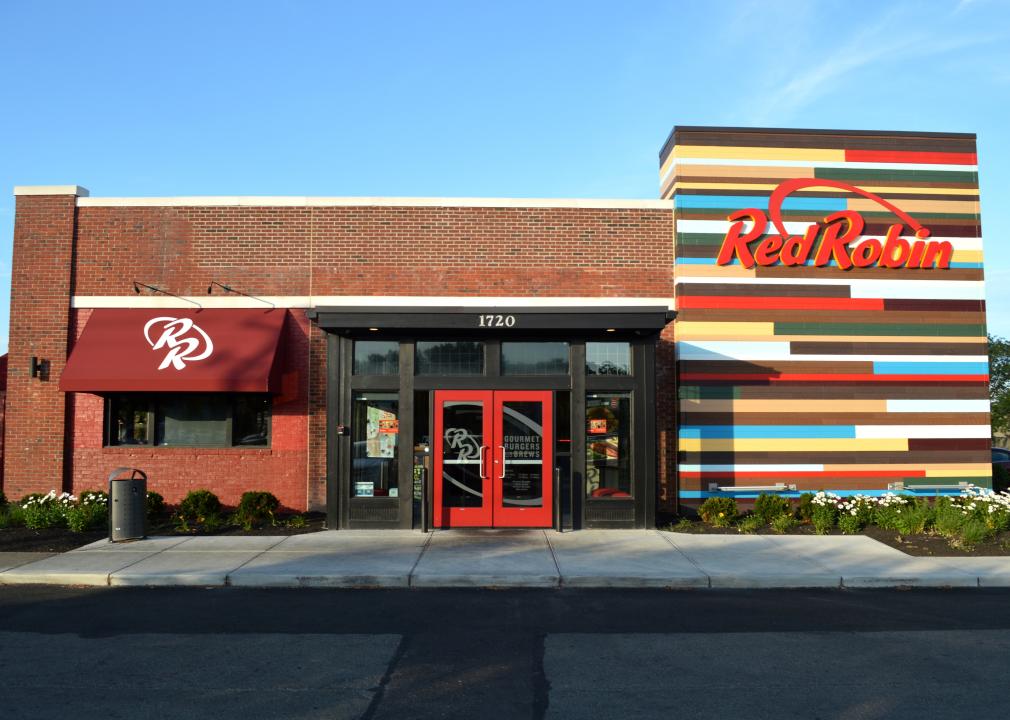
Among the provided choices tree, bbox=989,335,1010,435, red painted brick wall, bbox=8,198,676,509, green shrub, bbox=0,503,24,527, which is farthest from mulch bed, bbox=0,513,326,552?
tree, bbox=989,335,1010,435

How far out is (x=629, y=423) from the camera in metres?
13.5

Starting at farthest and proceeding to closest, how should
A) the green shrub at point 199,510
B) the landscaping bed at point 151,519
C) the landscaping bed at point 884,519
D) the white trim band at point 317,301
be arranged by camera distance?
the white trim band at point 317,301 < the green shrub at point 199,510 < the landscaping bed at point 151,519 < the landscaping bed at point 884,519

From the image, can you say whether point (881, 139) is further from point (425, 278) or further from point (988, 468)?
point (425, 278)

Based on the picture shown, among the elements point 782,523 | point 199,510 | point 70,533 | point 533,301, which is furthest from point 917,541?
point 70,533

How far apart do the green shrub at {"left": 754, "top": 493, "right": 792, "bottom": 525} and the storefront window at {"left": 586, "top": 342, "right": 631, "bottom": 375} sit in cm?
325

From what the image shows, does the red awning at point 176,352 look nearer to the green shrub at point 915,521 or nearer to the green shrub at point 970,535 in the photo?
the green shrub at point 915,521

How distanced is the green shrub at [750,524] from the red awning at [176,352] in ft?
27.4

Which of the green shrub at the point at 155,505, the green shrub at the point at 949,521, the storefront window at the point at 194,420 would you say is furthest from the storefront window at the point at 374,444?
the green shrub at the point at 949,521

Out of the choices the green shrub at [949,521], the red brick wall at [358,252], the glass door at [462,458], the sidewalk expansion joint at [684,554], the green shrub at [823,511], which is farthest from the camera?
the red brick wall at [358,252]

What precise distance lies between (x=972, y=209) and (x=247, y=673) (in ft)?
51.1

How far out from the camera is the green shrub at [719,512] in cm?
1360

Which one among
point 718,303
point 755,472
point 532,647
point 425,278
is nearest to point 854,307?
point 718,303

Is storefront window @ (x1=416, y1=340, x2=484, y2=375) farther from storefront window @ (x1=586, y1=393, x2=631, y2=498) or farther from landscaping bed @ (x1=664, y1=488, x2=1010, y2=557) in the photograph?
landscaping bed @ (x1=664, y1=488, x2=1010, y2=557)

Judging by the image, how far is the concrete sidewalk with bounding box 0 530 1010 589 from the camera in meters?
9.78
